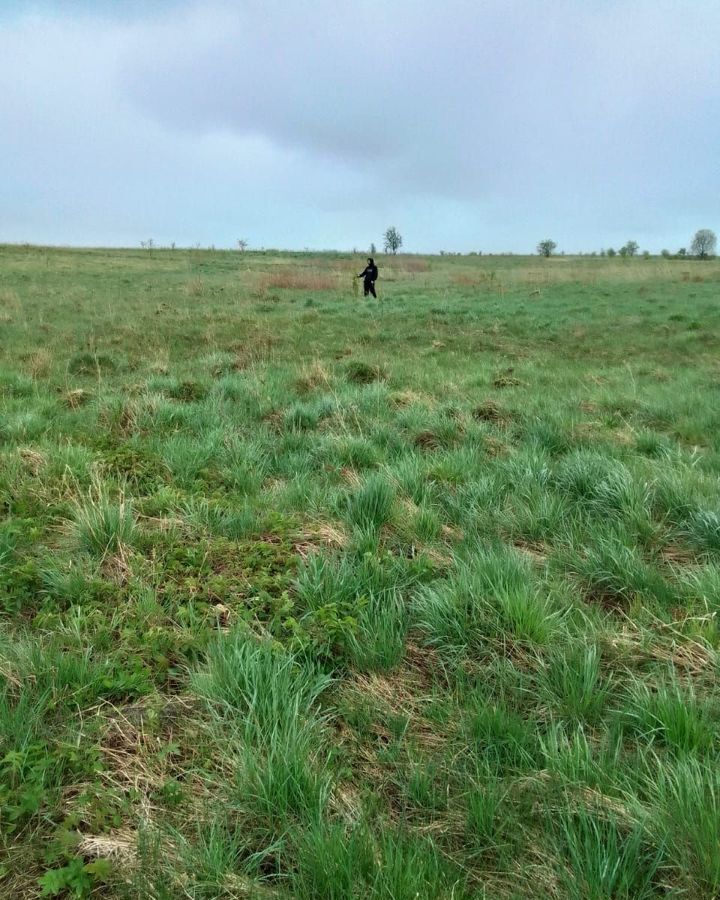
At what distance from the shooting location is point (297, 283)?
81.5ft

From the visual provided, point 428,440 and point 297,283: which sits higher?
point 297,283

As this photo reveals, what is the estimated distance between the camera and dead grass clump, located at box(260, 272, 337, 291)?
24.4 metres

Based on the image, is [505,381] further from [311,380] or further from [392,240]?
[392,240]

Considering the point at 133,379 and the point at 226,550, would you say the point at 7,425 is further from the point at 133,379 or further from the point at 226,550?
the point at 226,550

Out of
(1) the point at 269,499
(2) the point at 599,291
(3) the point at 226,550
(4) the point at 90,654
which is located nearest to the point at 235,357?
(1) the point at 269,499

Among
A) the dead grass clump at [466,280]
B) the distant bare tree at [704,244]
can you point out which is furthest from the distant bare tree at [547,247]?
the dead grass clump at [466,280]

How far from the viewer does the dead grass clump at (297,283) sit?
79.9ft

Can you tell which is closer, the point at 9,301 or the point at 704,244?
the point at 9,301

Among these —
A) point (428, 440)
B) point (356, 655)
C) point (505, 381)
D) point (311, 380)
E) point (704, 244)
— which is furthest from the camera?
point (704, 244)

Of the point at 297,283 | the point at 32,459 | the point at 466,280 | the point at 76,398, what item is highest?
the point at 466,280

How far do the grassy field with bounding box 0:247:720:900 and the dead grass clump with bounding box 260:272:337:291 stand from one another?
1994cm

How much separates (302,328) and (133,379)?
20.9ft

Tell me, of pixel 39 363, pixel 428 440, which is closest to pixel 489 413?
pixel 428 440

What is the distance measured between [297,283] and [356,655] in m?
24.4
